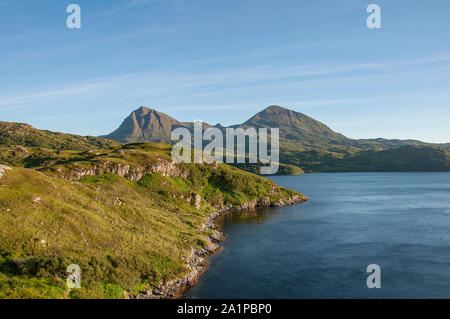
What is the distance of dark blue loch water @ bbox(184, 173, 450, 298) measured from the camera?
186ft

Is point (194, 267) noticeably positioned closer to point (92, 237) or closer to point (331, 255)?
point (92, 237)

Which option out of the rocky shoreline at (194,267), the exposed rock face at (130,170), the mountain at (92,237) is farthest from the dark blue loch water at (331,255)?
the exposed rock face at (130,170)

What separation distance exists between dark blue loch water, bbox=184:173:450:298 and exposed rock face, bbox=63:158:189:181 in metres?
37.5

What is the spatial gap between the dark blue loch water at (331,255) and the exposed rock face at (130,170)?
37.5 meters

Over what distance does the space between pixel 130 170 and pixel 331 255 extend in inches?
3291

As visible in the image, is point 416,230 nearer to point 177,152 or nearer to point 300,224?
point 300,224

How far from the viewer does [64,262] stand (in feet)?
152

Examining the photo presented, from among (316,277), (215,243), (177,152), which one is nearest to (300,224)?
(215,243)

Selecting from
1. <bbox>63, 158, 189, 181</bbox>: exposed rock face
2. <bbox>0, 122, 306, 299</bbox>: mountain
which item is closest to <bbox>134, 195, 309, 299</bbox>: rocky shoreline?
<bbox>0, 122, 306, 299</bbox>: mountain

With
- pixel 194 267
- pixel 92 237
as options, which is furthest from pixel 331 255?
pixel 92 237

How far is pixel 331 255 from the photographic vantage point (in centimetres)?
7644

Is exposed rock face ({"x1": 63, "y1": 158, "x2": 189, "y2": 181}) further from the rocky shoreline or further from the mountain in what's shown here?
the rocky shoreline

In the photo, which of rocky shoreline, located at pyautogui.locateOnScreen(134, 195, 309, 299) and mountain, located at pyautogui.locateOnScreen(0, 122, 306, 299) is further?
rocky shoreline, located at pyautogui.locateOnScreen(134, 195, 309, 299)

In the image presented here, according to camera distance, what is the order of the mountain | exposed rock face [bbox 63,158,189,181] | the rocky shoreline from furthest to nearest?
exposed rock face [bbox 63,158,189,181] < the rocky shoreline < the mountain
